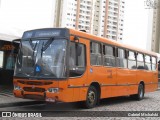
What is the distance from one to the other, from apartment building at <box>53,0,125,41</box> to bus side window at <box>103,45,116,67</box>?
96.5 metres

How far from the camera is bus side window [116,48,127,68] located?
1436 centimetres

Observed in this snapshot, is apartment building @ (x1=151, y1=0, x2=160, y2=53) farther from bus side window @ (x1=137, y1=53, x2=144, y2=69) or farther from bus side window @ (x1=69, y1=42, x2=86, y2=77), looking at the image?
bus side window @ (x1=69, y1=42, x2=86, y2=77)

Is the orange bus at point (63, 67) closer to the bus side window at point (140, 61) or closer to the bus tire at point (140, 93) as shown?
the bus side window at point (140, 61)

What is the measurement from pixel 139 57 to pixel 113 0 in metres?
120

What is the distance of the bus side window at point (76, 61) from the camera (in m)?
10.8

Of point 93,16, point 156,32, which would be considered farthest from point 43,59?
point 93,16

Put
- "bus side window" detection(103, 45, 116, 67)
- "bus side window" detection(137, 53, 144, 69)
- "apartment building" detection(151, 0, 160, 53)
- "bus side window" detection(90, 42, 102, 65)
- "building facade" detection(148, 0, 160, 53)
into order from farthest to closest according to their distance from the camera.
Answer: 1. "building facade" detection(148, 0, 160, 53)
2. "apartment building" detection(151, 0, 160, 53)
3. "bus side window" detection(137, 53, 144, 69)
4. "bus side window" detection(103, 45, 116, 67)
5. "bus side window" detection(90, 42, 102, 65)

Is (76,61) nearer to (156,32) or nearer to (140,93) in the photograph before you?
(140,93)

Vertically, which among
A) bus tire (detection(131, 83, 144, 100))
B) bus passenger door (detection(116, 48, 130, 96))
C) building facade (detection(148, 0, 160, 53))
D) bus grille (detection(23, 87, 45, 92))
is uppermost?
building facade (detection(148, 0, 160, 53))

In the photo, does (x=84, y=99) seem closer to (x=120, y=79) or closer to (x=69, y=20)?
(x=120, y=79)

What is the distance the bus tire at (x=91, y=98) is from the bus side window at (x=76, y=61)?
1.05 metres

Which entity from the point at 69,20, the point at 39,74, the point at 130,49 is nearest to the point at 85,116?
the point at 39,74

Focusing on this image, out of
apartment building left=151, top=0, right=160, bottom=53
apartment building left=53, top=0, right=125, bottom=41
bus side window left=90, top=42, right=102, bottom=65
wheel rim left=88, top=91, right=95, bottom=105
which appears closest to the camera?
wheel rim left=88, top=91, right=95, bottom=105

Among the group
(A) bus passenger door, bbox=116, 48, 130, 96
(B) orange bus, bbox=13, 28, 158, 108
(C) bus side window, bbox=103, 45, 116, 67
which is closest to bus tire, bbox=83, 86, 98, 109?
(B) orange bus, bbox=13, 28, 158, 108
